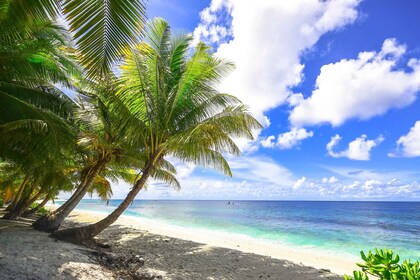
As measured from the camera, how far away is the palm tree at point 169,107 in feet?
26.9

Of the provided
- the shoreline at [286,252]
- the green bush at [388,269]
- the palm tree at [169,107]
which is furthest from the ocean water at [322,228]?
the green bush at [388,269]

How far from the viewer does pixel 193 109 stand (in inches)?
351

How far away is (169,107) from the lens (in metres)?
8.65

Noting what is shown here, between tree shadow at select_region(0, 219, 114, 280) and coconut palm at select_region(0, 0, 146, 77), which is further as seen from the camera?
tree shadow at select_region(0, 219, 114, 280)

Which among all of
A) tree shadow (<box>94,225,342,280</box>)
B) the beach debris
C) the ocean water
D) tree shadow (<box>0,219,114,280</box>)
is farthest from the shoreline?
tree shadow (<box>0,219,114,280</box>)

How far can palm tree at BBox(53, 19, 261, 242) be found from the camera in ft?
26.9

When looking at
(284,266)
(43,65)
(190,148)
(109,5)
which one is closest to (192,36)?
(190,148)

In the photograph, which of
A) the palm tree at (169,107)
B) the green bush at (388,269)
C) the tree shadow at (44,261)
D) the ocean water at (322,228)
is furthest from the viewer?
the ocean water at (322,228)

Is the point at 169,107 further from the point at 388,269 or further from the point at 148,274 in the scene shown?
the point at 388,269

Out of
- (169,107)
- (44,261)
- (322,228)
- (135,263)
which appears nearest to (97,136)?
(169,107)

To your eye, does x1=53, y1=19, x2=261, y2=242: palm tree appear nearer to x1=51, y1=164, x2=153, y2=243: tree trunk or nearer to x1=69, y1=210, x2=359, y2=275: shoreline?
x1=51, y1=164, x2=153, y2=243: tree trunk

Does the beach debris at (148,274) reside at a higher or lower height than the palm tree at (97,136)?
lower

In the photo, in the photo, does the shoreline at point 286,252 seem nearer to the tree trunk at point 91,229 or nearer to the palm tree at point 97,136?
the palm tree at point 97,136

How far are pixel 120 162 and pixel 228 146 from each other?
482 cm
